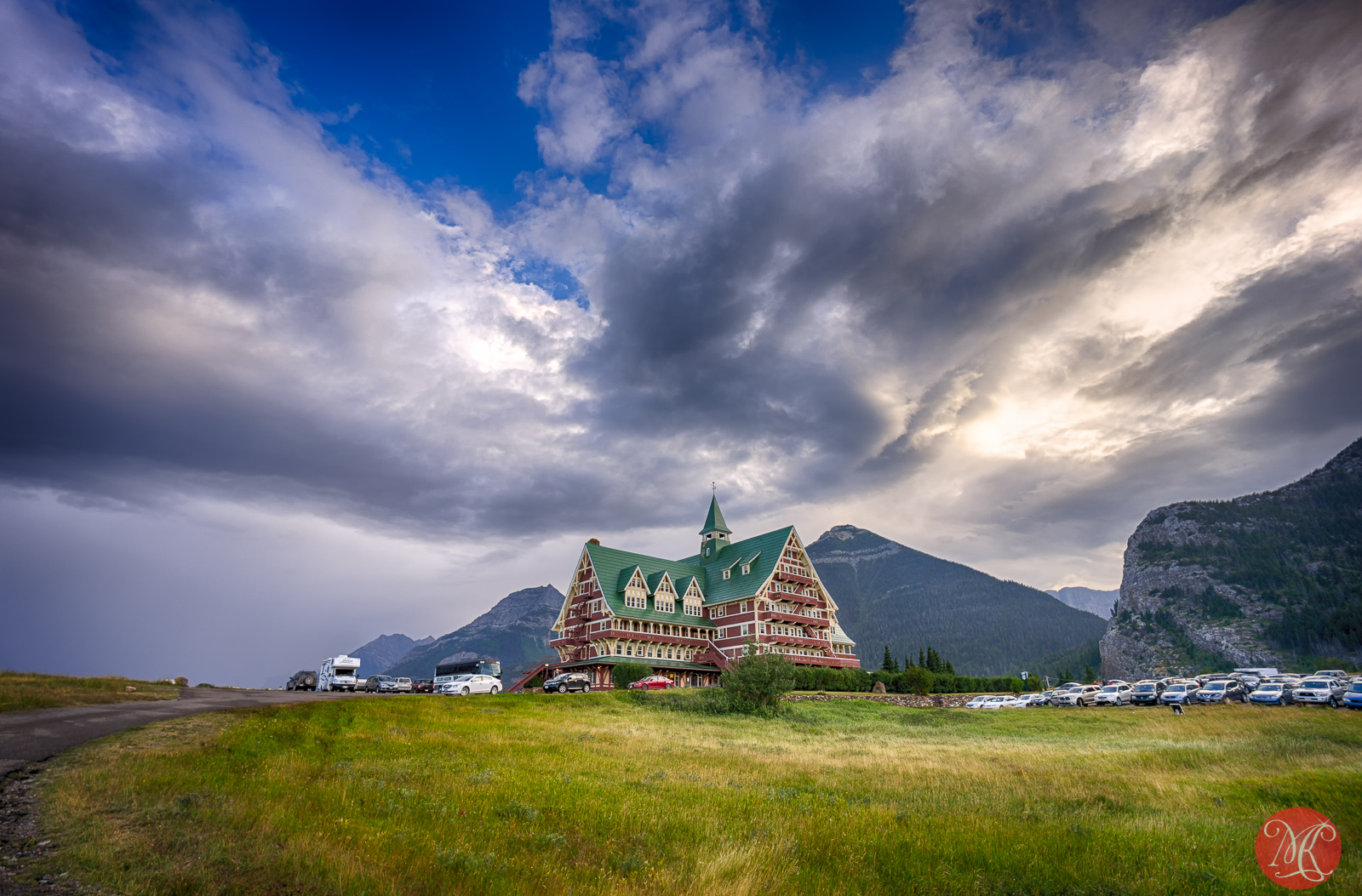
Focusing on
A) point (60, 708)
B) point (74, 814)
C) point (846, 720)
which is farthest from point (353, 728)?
point (846, 720)

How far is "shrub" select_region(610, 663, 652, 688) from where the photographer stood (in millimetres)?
67750

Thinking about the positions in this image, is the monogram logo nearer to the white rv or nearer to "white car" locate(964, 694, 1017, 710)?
"white car" locate(964, 694, 1017, 710)

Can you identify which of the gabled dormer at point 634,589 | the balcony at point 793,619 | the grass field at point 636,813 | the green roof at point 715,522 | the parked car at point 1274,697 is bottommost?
the parked car at point 1274,697

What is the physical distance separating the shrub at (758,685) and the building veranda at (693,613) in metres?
27.7

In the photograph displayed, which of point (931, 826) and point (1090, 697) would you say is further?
point (1090, 697)

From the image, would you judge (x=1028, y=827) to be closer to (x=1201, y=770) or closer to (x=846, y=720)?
(x=1201, y=770)

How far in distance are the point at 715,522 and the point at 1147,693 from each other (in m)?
57.8

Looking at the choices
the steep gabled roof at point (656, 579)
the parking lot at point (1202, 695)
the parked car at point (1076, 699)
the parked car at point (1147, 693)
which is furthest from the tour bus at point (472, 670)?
the parked car at point (1147, 693)

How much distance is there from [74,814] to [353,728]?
16308 mm

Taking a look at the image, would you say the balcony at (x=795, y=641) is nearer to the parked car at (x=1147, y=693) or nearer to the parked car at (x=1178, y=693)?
the parked car at (x=1147, y=693)

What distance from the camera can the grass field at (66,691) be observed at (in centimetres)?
2677

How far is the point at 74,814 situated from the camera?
10781 mm

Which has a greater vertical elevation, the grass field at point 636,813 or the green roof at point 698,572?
the green roof at point 698,572

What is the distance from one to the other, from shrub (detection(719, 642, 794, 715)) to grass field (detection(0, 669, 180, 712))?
116 feet
